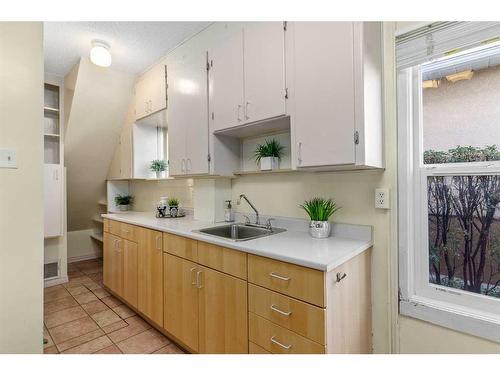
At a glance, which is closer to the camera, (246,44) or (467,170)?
(467,170)

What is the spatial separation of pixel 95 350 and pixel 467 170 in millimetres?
2666

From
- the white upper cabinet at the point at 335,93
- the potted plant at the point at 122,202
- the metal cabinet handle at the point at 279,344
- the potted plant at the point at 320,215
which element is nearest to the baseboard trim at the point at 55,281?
the potted plant at the point at 122,202

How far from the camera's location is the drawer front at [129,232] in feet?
7.54

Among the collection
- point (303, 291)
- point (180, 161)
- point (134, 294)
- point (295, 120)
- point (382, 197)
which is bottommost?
point (134, 294)

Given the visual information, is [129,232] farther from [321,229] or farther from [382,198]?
[382,198]

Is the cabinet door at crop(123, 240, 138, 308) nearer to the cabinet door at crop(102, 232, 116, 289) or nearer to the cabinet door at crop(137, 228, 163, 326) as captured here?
the cabinet door at crop(137, 228, 163, 326)

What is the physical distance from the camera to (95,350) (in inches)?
73.0

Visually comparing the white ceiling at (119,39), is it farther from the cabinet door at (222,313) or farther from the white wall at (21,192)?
the cabinet door at (222,313)

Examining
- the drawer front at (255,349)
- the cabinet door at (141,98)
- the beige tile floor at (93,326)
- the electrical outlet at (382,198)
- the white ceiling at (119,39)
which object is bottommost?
the beige tile floor at (93,326)

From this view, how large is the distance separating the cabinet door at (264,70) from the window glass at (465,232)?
102 centimetres

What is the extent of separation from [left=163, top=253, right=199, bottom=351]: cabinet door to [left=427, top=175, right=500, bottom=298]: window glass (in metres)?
1.46
